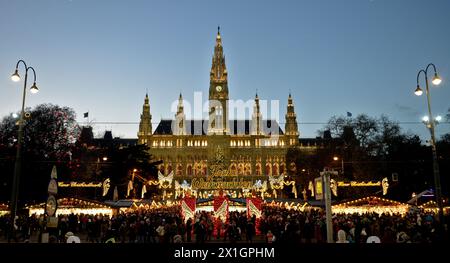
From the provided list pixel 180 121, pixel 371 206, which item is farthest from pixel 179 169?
pixel 371 206

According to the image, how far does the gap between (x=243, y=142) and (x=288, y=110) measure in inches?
507

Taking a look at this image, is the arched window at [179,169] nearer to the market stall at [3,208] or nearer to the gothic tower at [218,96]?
the gothic tower at [218,96]

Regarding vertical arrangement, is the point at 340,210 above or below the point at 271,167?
below

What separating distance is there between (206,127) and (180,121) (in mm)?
6324

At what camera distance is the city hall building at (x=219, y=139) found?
273 ft

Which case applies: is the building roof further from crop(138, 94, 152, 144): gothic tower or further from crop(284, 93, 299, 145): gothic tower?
crop(284, 93, 299, 145): gothic tower

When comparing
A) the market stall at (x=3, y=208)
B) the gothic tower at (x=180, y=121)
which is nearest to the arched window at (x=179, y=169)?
the gothic tower at (x=180, y=121)

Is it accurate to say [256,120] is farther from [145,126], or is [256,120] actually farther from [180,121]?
[145,126]

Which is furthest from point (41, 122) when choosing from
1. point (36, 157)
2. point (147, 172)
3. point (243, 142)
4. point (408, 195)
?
point (243, 142)

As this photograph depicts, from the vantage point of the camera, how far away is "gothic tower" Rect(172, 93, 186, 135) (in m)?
87.2

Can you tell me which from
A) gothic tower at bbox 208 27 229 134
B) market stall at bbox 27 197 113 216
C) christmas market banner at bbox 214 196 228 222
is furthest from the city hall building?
christmas market banner at bbox 214 196 228 222

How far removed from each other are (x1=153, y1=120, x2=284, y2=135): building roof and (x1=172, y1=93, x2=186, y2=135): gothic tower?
1323 millimetres
